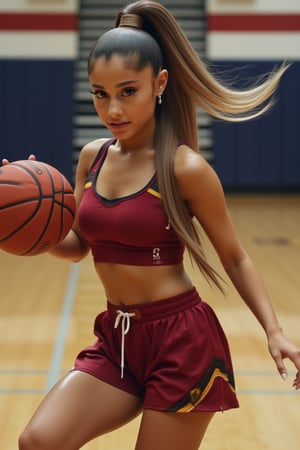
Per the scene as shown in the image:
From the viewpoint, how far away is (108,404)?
229 cm

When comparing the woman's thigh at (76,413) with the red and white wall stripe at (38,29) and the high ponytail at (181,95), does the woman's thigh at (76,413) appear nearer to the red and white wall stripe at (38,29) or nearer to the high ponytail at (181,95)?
the high ponytail at (181,95)

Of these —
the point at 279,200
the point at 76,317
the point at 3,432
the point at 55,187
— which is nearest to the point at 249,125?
the point at 279,200

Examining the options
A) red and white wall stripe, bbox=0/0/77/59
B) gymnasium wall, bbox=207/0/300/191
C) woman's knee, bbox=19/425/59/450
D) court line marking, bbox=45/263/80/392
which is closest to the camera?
woman's knee, bbox=19/425/59/450

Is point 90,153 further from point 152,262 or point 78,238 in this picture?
point 152,262

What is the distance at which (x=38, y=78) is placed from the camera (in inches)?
506

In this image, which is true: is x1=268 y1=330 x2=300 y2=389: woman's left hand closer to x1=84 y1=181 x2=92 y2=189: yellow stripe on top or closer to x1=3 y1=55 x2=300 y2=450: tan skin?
x1=3 y1=55 x2=300 y2=450: tan skin

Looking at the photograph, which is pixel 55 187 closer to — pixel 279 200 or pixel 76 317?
pixel 76 317

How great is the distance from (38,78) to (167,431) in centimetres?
1115

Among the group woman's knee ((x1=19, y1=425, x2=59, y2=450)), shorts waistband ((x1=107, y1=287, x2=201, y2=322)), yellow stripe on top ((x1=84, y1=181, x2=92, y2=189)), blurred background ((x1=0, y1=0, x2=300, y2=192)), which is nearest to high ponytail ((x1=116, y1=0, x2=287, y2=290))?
shorts waistband ((x1=107, y1=287, x2=201, y2=322))

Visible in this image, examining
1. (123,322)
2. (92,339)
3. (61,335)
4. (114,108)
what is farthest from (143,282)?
(61,335)

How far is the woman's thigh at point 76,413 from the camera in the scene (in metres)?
2.16

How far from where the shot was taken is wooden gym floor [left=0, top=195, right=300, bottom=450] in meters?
3.70

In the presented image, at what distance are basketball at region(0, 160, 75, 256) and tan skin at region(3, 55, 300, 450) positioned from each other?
0.15 m

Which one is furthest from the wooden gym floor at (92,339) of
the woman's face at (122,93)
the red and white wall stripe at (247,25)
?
the red and white wall stripe at (247,25)
